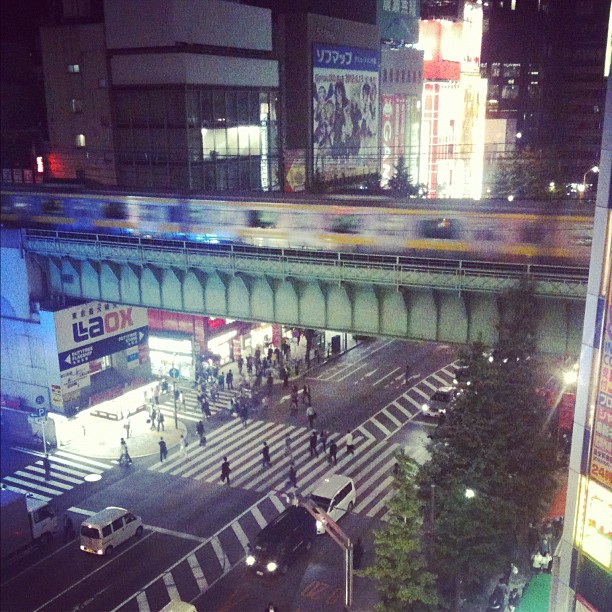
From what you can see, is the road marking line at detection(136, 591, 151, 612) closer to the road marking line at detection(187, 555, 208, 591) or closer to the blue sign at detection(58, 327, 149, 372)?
the road marking line at detection(187, 555, 208, 591)

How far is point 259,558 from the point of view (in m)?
21.8

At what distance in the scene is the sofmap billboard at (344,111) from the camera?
56375mm

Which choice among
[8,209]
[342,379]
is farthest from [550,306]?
[8,209]

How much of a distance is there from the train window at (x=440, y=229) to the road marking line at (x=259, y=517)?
1210cm

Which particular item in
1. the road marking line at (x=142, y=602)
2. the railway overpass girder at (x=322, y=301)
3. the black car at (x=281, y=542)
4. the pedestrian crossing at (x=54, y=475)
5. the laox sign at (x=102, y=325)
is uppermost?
the railway overpass girder at (x=322, y=301)

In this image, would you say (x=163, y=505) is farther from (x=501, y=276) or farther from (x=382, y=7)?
(x=382, y=7)

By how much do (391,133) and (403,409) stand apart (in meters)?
41.9

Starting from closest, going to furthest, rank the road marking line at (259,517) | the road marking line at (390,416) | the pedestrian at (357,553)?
the pedestrian at (357,553)
the road marking line at (259,517)
the road marking line at (390,416)

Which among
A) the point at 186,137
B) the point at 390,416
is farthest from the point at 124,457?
the point at 186,137

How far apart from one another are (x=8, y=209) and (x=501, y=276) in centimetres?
2573

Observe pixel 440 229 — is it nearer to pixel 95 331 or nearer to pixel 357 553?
pixel 357 553

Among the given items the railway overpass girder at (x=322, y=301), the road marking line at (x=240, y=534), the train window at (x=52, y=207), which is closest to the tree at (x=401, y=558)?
the railway overpass girder at (x=322, y=301)

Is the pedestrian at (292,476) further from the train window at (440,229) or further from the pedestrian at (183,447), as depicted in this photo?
the train window at (440,229)

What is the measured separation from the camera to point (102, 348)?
3406 cm
